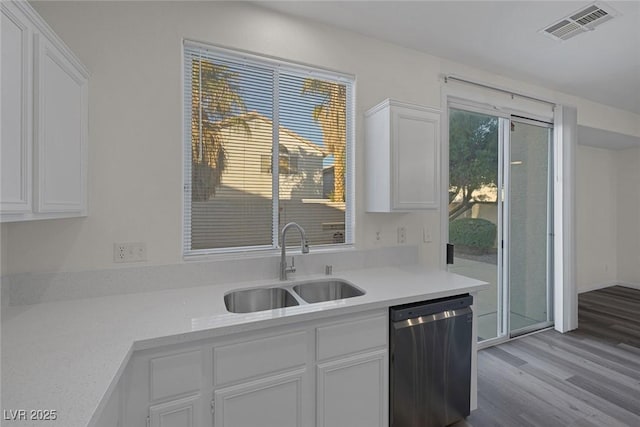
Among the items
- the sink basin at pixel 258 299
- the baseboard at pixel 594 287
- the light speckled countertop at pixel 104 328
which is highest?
the light speckled countertop at pixel 104 328

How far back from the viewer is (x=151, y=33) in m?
1.78

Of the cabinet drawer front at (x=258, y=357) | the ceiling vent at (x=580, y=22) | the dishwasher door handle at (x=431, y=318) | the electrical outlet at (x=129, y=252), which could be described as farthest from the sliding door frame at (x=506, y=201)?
the electrical outlet at (x=129, y=252)

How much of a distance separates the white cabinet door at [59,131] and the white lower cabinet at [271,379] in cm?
79

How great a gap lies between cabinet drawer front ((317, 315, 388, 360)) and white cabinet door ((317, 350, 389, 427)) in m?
0.05

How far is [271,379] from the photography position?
139 centimetres

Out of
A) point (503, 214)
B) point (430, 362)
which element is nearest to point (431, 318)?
point (430, 362)

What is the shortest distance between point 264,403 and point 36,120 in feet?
4.92

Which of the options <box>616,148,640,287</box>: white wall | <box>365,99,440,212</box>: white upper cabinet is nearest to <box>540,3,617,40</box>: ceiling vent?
<box>365,99,440,212</box>: white upper cabinet

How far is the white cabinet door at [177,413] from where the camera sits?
3.92 feet

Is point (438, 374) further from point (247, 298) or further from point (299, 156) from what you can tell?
point (299, 156)

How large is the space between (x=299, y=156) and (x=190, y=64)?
938 mm

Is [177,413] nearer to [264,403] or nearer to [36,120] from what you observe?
[264,403]

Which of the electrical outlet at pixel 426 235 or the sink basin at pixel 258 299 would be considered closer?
the sink basin at pixel 258 299

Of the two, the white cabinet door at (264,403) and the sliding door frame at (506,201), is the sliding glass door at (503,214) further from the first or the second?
the white cabinet door at (264,403)
